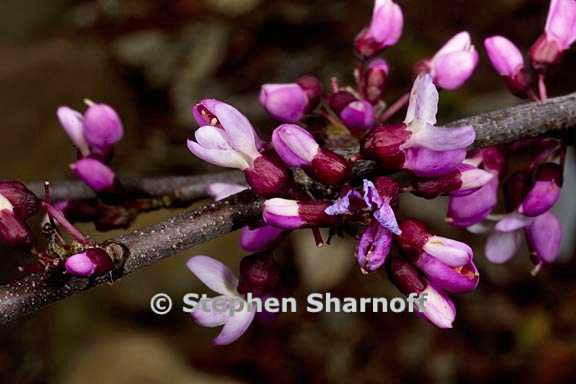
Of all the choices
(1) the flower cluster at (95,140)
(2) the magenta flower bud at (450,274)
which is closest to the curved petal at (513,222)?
(2) the magenta flower bud at (450,274)

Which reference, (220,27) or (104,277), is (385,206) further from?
(220,27)

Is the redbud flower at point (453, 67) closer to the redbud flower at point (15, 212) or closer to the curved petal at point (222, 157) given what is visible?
the curved petal at point (222, 157)

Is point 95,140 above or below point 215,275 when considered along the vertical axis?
above

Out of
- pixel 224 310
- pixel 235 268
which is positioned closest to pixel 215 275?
pixel 224 310

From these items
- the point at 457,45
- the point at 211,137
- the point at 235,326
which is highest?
the point at 457,45

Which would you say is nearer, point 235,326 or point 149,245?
point 149,245

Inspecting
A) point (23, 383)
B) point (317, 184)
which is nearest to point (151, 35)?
point (23, 383)

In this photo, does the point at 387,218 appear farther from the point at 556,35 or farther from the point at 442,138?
the point at 556,35
